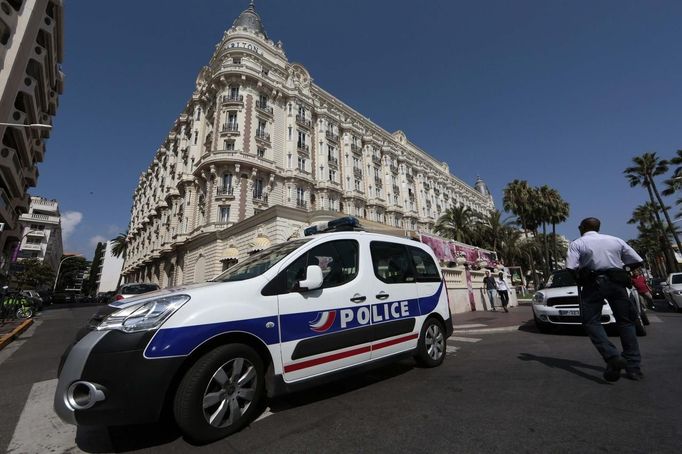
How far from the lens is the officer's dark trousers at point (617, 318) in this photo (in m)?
3.31

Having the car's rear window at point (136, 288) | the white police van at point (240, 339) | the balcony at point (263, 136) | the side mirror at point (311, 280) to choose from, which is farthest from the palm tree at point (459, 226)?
the side mirror at point (311, 280)

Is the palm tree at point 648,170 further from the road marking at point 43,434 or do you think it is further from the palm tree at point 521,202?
the road marking at point 43,434

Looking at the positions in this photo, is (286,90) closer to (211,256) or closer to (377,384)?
(211,256)

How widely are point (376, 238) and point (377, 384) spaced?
181 cm

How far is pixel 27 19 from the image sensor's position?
15.9 meters

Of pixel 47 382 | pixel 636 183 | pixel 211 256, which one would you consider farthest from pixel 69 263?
pixel 636 183

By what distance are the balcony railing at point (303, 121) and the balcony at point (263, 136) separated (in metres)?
4.52

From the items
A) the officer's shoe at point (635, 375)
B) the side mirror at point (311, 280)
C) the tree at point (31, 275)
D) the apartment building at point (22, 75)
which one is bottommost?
the officer's shoe at point (635, 375)

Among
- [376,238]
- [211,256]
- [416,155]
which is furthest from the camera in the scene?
[416,155]

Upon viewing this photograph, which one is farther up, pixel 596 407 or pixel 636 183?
pixel 636 183

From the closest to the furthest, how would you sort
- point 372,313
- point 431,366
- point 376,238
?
point 372,313 < point 376,238 < point 431,366

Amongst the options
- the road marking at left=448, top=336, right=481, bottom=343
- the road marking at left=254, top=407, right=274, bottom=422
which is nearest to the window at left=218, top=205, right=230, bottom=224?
the road marking at left=448, top=336, right=481, bottom=343

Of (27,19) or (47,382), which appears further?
(27,19)

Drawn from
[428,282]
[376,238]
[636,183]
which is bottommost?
[428,282]
